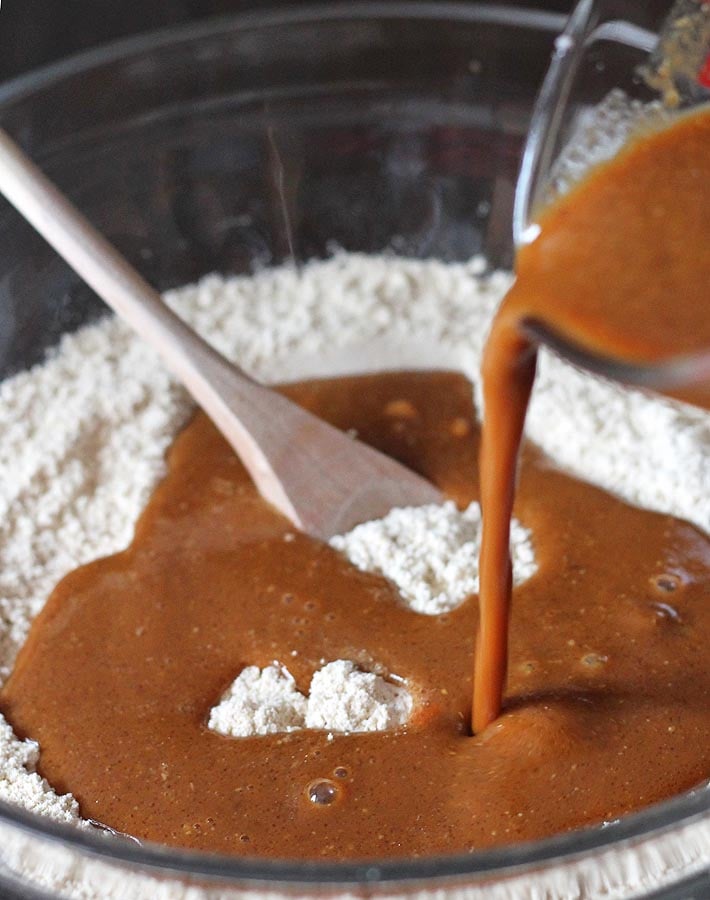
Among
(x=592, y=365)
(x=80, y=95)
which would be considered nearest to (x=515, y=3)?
(x=80, y=95)

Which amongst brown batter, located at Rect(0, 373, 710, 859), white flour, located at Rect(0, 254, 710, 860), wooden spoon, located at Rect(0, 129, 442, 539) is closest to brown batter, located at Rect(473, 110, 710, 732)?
brown batter, located at Rect(0, 373, 710, 859)

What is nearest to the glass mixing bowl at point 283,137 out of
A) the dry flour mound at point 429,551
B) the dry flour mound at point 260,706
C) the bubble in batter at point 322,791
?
the dry flour mound at point 429,551

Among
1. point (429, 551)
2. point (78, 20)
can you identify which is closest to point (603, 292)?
point (429, 551)

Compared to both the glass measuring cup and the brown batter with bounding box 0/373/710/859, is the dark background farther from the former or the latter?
the brown batter with bounding box 0/373/710/859

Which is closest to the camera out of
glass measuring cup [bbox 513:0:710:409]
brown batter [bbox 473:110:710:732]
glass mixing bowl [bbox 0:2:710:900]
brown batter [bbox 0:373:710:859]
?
brown batter [bbox 473:110:710:732]

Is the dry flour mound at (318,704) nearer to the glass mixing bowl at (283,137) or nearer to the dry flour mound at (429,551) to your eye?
the dry flour mound at (429,551)

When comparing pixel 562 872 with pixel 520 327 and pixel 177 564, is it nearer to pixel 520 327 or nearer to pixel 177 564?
pixel 520 327
